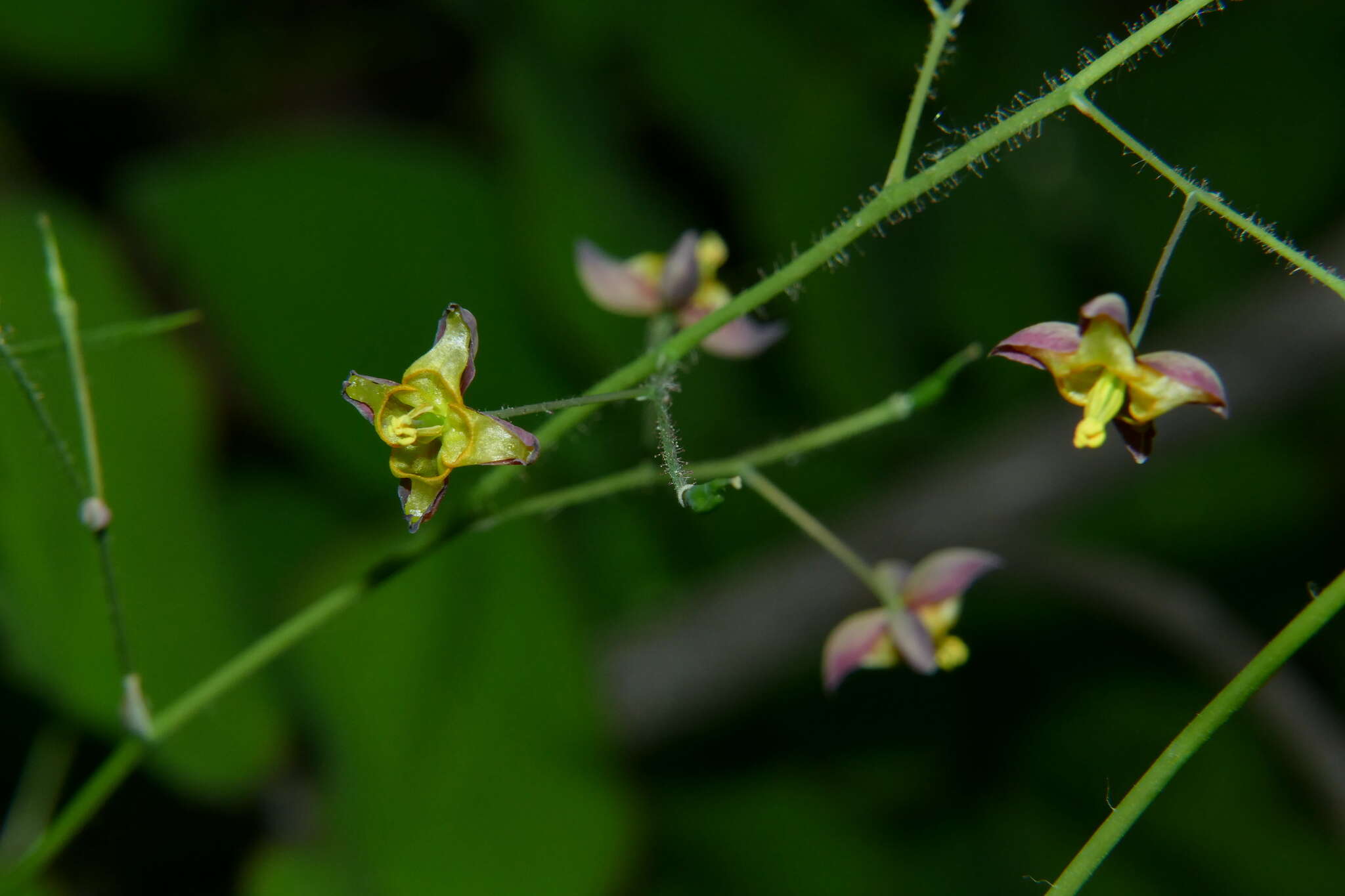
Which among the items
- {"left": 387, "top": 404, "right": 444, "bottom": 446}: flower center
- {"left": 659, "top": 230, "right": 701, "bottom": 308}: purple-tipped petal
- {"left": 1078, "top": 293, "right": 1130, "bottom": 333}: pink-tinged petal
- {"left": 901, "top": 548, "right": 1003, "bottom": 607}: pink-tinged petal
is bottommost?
{"left": 901, "top": 548, "right": 1003, "bottom": 607}: pink-tinged petal

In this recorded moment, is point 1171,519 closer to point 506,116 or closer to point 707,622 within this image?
point 707,622

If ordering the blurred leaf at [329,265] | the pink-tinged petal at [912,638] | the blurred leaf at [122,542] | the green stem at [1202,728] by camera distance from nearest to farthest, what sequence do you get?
1. the green stem at [1202,728]
2. the pink-tinged petal at [912,638]
3. the blurred leaf at [122,542]
4. the blurred leaf at [329,265]

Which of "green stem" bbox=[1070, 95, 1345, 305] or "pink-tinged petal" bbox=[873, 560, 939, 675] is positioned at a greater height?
"green stem" bbox=[1070, 95, 1345, 305]

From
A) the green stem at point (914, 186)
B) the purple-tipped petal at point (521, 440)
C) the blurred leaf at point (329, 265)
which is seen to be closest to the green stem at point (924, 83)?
the green stem at point (914, 186)

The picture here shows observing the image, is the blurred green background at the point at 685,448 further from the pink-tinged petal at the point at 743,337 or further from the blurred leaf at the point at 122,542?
the pink-tinged petal at the point at 743,337

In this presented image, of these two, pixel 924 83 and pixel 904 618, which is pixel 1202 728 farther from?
pixel 924 83

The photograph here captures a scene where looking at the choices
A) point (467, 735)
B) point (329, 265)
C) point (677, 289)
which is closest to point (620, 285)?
point (677, 289)

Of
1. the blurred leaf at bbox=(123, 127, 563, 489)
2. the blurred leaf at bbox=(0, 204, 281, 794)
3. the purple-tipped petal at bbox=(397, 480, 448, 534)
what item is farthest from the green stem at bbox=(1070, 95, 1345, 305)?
the blurred leaf at bbox=(123, 127, 563, 489)

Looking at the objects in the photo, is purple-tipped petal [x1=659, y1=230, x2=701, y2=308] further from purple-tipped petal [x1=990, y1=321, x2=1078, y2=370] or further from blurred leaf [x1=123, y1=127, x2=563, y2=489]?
blurred leaf [x1=123, y1=127, x2=563, y2=489]
